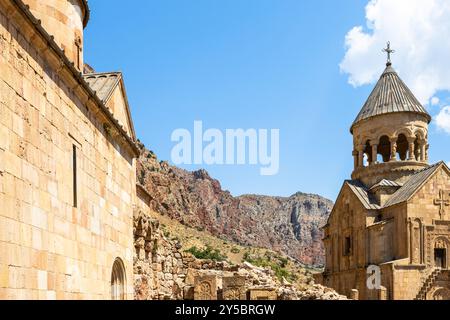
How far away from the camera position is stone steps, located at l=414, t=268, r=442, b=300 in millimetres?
23281

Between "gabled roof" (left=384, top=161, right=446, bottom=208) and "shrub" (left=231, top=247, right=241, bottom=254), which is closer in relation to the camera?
"gabled roof" (left=384, top=161, right=446, bottom=208)

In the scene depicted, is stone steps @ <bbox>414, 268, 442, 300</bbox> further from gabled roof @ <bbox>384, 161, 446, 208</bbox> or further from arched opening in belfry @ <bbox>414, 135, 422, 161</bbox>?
arched opening in belfry @ <bbox>414, 135, 422, 161</bbox>

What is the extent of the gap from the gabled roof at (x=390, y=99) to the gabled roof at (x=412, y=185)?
135 inches

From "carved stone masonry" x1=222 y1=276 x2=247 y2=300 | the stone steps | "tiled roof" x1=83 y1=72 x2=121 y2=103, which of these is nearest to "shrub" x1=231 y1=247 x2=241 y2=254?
the stone steps

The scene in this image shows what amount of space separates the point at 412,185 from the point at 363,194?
275 cm

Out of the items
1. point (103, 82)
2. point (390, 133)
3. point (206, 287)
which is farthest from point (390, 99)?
point (103, 82)

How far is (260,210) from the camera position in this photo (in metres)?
98.2

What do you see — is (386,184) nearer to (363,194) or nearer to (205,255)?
(363,194)

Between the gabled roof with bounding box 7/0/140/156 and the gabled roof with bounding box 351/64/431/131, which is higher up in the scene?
the gabled roof with bounding box 351/64/431/131

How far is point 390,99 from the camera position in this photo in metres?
28.7

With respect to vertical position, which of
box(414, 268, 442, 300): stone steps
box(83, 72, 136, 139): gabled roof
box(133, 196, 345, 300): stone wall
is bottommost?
box(414, 268, 442, 300): stone steps

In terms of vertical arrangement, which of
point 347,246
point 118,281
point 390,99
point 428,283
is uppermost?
point 390,99
